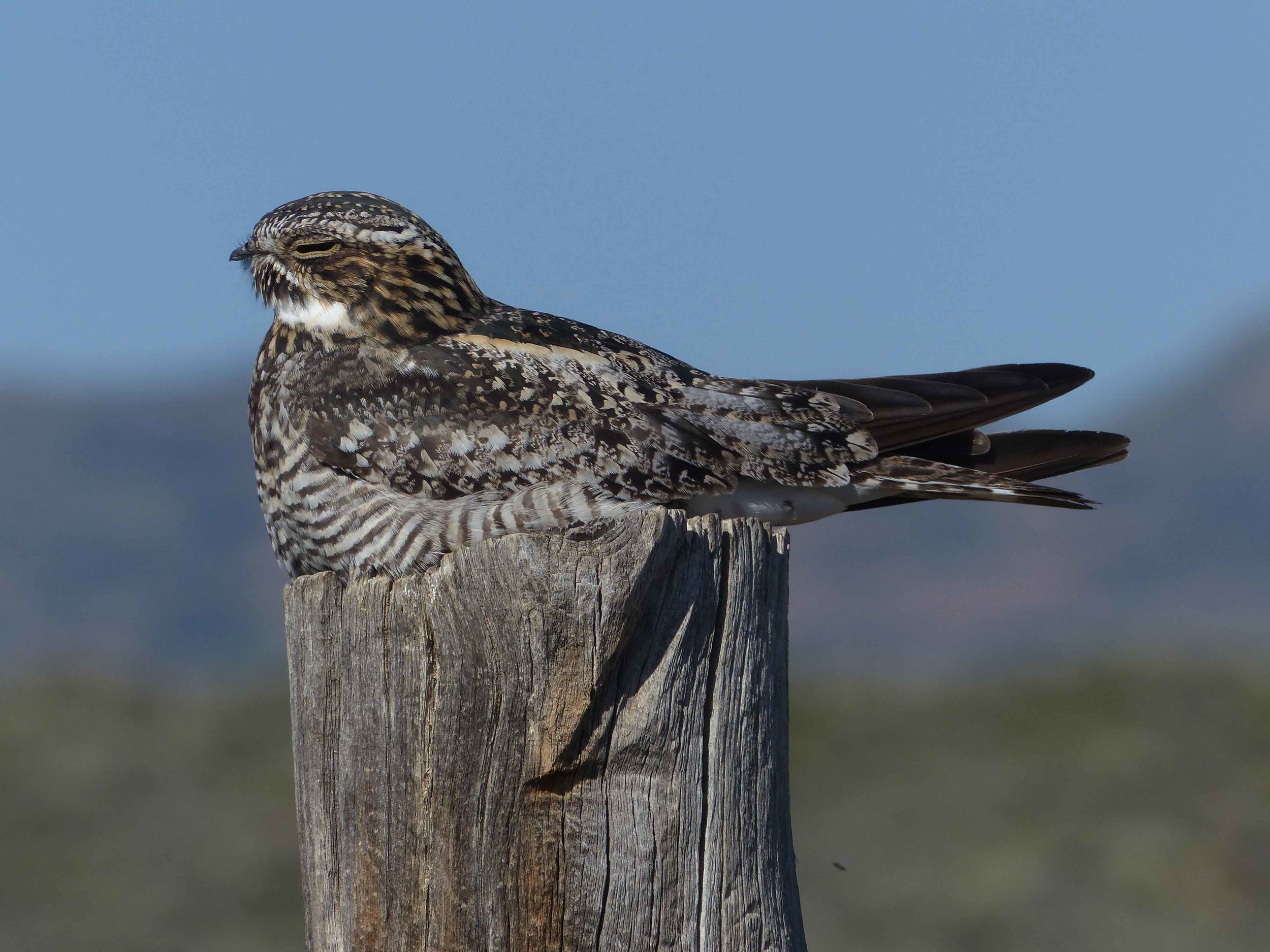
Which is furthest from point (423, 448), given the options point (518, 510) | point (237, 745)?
point (237, 745)

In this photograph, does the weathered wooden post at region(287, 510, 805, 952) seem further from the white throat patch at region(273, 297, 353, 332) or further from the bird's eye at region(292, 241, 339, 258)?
the bird's eye at region(292, 241, 339, 258)

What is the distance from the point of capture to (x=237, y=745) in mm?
17453

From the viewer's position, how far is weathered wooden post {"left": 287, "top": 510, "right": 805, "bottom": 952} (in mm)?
3629

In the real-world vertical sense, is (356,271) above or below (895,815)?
above

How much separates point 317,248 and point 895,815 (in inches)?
456

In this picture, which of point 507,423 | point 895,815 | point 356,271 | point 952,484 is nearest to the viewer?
point 507,423

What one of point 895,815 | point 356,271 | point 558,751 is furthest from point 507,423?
point 895,815

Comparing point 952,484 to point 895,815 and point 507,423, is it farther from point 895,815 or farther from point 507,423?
point 895,815

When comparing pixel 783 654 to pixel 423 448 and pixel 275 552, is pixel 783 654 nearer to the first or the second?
pixel 423 448

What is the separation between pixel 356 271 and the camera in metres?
6.22

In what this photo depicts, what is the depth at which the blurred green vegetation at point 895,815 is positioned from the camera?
13.5 m

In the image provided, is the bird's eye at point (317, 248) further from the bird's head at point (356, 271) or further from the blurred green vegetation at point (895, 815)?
the blurred green vegetation at point (895, 815)

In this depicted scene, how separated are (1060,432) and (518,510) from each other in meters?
2.44

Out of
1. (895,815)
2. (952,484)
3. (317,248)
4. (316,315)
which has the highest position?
(317,248)
